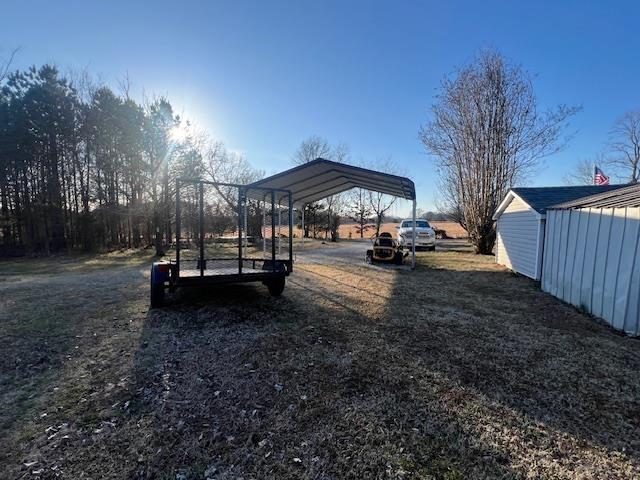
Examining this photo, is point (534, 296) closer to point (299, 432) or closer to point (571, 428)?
point (571, 428)

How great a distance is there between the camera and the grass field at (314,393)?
198 centimetres

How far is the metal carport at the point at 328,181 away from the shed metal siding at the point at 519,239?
10.6ft

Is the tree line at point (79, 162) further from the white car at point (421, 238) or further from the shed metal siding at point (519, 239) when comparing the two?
the shed metal siding at point (519, 239)

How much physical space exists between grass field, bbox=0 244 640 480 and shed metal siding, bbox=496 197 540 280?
3.80 metres

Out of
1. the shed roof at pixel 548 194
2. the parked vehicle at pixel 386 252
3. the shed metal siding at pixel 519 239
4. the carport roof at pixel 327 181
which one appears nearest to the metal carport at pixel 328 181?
the carport roof at pixel 327 181

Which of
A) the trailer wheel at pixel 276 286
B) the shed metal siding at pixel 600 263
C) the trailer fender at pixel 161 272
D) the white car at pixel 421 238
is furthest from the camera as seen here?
the white car at pixel 421 238

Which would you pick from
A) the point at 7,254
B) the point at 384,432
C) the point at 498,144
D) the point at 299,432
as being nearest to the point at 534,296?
the point at 384,432

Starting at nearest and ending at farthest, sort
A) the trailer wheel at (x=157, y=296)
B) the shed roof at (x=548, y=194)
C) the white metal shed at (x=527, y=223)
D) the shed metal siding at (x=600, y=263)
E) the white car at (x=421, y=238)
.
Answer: the shed metal siding at (x=600, y=263) < the trailer wheel at (x=157, y=296) < the white metal shed at (x=527, y=223) < the shed roof at (x=548, y=194) < the white car at (x=421, y=238)

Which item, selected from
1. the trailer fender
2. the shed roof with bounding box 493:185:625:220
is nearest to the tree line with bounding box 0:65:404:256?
the trailer fender

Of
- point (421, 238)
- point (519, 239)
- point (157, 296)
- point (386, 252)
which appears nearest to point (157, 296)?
point (157, 296)

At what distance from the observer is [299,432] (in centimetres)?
224

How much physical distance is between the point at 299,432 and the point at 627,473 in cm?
207

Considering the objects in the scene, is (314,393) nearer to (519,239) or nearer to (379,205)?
(519,239)

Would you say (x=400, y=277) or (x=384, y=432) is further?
(x=400, y=277)
